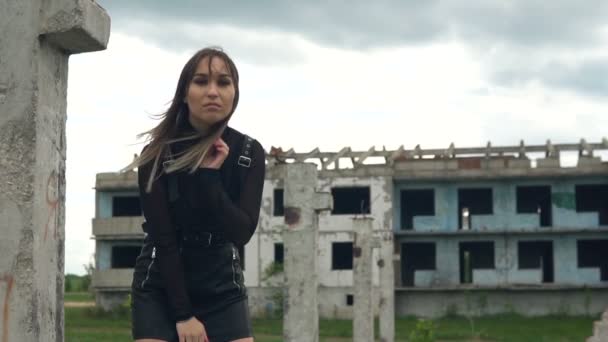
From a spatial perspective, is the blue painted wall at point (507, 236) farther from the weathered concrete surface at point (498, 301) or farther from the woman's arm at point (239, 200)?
the woman's arm at point (239, 200)

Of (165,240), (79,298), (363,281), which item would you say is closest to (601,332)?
(363,281)

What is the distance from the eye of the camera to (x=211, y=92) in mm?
4105

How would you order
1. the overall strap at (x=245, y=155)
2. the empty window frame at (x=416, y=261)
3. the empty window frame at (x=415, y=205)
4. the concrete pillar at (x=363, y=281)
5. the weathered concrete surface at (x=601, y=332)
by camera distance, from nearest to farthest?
the overall strap at (x=245, y=155) → the weathered concrete surface at (x=601, y=332) → the concrete pillar at (x=363, y=281) → the empty window frame at (x=415, y=205) → the empty window frame at (x=416, y=261)

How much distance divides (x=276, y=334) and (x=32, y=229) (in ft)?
91.4

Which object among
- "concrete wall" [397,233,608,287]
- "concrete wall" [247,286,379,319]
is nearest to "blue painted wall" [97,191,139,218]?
"concrete wall" [247,286,379,319]

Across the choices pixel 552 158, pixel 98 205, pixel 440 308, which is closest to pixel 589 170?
pixel 552 158

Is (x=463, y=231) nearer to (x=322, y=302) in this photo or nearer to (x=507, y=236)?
(x=507, y=236)

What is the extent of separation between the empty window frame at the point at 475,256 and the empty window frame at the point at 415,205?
1960mm

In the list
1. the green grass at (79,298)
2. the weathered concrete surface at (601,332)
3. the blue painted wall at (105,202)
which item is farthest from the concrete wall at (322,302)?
the weathered concrete surface at (601,332)

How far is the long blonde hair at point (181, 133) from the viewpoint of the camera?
406 centimetres

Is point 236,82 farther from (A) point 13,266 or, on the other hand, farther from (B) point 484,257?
(B) point 484,257

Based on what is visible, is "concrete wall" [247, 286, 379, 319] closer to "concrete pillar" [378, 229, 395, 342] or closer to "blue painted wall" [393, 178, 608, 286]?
"blue painted wall" [393, 178, 608, 286]

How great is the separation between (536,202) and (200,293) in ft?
128

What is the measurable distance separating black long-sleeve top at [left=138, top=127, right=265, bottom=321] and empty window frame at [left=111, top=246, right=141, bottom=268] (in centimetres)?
3988
